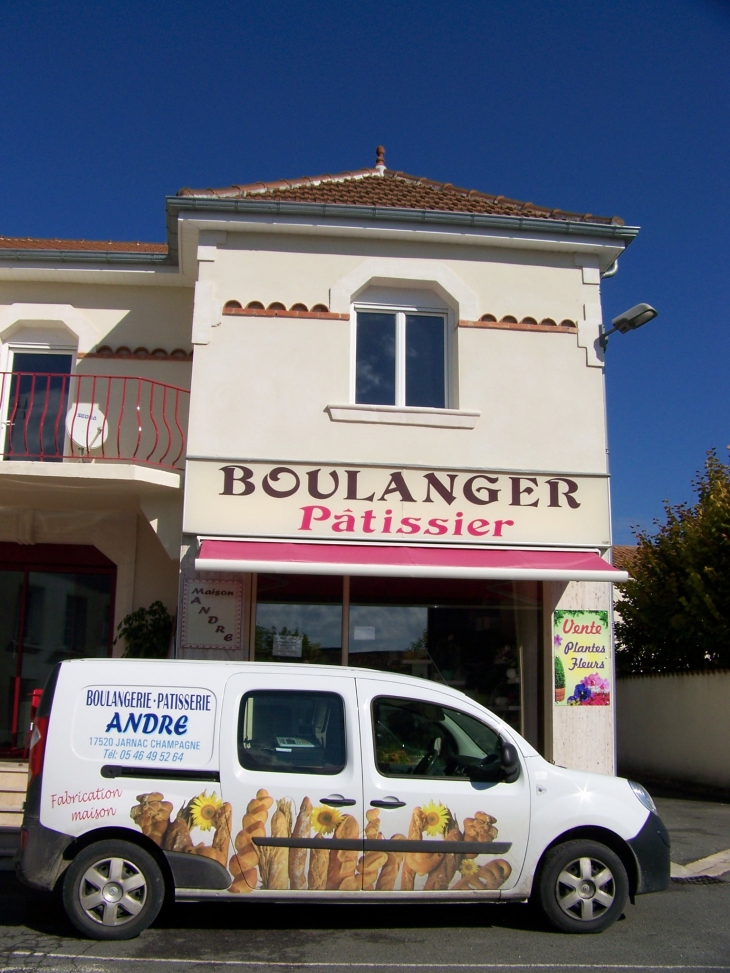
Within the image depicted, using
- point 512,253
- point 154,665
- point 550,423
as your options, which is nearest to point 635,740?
point 550,423

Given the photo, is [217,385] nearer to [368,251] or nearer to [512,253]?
[368,251]

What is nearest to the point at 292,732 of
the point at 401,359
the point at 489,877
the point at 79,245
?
the point at 489,877

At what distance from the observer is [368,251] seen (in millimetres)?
10453

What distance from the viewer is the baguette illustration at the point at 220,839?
5707 millimetres

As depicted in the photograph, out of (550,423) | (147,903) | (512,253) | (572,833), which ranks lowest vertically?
(147,903)

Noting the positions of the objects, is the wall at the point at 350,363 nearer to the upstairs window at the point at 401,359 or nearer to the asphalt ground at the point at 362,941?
the upstairs window at the point at 401,359

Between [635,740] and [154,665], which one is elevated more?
[154,665]

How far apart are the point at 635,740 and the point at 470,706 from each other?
12.0m

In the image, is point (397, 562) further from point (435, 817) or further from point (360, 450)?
point (435, 817)

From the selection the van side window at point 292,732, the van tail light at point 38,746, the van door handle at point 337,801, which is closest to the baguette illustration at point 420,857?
the van door handle at point 337,801

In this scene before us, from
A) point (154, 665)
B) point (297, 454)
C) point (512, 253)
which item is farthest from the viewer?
point (512, 253)

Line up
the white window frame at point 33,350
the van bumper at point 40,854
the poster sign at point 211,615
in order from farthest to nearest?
the white window frame at point 33,350 < the poster sign at point 211,615 < the van bumper at point 40,854

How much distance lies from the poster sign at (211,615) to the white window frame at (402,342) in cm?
251

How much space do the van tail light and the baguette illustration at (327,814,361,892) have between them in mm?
1884
